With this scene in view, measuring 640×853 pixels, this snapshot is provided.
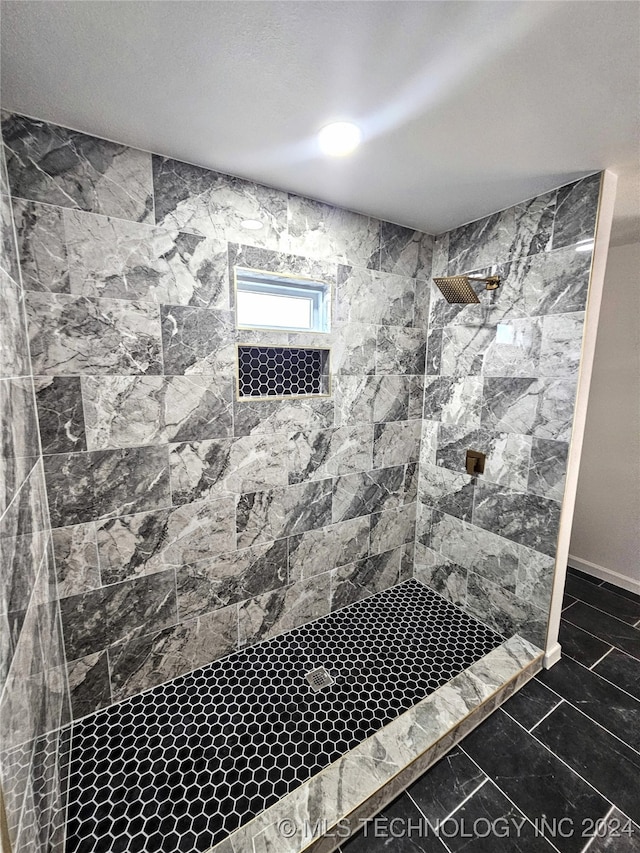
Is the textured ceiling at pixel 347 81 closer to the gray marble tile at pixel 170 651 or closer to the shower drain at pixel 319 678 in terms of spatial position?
the gray marble tile at pixel 170 651

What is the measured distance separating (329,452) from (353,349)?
62 cm

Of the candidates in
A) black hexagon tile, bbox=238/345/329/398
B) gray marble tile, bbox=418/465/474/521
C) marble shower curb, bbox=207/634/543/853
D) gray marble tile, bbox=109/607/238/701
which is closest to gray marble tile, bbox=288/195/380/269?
black hexagon tile, bbox=238/345/329/398

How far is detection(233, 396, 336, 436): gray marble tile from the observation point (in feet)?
5.71

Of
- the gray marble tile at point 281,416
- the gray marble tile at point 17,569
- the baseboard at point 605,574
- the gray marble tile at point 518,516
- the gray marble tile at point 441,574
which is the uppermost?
the gray marble tile at point 281,416

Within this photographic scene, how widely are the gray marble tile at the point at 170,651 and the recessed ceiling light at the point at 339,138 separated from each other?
214 centimetres

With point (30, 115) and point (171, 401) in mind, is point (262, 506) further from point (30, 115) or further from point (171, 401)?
point (30, 115)

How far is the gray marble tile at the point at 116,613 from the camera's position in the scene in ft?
4.75

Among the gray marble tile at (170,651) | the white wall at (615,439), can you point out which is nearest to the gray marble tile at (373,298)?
the white wall at (615,439)

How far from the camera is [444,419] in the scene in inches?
90.6

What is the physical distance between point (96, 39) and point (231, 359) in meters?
1.04

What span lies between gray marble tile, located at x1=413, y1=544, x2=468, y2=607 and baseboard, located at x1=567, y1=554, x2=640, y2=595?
125 cm

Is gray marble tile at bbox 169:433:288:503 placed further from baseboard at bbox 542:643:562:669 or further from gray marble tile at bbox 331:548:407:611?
baseboard at bbox 542:643:562:669

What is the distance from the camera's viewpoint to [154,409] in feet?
5.03

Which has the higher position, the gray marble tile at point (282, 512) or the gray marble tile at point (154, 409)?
the gray marble tile at point (154, 409)
